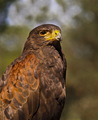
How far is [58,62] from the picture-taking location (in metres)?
6.43

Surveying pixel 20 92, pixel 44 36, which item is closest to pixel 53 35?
pixel 44 36

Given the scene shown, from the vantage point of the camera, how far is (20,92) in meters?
6.09

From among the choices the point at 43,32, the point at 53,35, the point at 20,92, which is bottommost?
the point at 20,92

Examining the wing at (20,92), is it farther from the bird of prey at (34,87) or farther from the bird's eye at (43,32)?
the bird's eye at (43,32)

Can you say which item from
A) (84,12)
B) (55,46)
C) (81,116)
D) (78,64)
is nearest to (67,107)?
(81,116)

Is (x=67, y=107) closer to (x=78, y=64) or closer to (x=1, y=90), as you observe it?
(x=78, y=64)

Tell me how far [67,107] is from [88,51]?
4826 mm

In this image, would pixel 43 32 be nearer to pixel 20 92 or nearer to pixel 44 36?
pixel 44 36

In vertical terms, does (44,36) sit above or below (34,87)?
above

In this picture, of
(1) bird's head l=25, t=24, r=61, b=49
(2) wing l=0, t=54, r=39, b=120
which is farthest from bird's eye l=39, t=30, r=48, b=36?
(2) wing l=0, t=54, r=39, b=120

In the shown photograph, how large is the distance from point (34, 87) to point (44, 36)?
2.61ft

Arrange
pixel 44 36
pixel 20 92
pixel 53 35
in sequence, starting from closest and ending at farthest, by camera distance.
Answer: pixel 20 92
pixel 53 35
pixel 44 36

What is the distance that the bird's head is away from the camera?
6402 millimetres

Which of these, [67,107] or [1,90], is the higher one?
[67,107]
